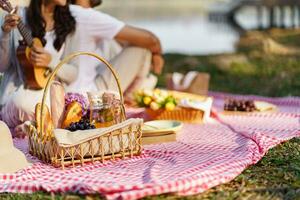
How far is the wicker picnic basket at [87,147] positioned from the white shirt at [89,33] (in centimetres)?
132

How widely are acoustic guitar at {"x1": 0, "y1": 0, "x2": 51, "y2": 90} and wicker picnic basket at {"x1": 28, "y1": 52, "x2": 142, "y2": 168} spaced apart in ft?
2.98

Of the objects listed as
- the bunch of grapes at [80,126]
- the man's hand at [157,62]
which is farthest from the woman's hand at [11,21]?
the man's hand at [157,62]

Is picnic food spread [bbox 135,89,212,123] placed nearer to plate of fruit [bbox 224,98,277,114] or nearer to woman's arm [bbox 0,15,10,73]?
plate of fruit [bbox 224,98,277,114]

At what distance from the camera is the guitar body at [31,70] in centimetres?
488

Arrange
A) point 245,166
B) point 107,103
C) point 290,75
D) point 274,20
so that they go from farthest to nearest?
point 274,20, point 290,75, point 107,103, point 245,166

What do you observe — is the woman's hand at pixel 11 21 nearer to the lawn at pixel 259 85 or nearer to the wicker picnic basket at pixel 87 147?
the wicker picnic basket at pixel 87 147

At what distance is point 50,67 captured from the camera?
5020 millimetres

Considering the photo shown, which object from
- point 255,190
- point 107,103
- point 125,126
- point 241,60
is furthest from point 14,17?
point 241,60

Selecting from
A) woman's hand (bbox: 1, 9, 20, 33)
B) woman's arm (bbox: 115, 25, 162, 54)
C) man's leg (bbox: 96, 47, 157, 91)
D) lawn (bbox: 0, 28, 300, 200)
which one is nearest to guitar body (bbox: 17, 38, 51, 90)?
woman's hand (bbox: 1, 9, 20, 33)

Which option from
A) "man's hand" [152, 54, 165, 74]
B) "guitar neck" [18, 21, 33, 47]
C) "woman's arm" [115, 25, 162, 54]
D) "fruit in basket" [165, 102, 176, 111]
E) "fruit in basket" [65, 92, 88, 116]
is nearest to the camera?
→ "fruit in basket" [65, 92, 88, 116]

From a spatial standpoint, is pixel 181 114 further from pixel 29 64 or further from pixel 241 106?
pixel 29 64

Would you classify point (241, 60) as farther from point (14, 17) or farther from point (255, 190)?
point (255, 190)

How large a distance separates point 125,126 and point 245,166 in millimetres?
641

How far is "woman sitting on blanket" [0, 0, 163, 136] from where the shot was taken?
4906 millimetres
